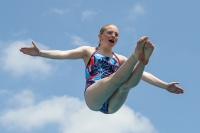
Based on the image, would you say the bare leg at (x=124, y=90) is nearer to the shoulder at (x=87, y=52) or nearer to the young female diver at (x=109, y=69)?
the young female diver at (x=109, y=69)

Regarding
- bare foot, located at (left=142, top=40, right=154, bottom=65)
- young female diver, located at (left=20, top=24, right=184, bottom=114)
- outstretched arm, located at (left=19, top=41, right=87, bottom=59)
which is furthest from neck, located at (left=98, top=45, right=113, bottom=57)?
bare foot, located at (left=142, top=40, right=154, bottom=65)

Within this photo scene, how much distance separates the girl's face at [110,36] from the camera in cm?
Result: 1079

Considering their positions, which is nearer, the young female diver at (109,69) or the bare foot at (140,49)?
the bare foot at (140,49)

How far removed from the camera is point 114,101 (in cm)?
Result: 1015

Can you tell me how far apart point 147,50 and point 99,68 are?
6.78 ft

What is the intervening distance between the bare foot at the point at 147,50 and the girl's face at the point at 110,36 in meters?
2.05

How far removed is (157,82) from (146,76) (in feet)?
1.02

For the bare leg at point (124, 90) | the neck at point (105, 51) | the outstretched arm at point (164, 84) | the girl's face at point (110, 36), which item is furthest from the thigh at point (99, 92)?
the outstretched arm at point (164, 84)

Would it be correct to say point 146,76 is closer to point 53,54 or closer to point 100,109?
→ point 100,109

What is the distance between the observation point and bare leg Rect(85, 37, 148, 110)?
8.84 metres

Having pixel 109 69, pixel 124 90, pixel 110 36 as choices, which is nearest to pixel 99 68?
pixel 109 69

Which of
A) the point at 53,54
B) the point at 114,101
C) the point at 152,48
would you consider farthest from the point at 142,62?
the point at 53,54

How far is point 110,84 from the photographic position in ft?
31.1

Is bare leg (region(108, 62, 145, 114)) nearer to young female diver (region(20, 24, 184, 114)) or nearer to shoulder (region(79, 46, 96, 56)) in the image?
young female diver (region(20, 24, 184, 114))
